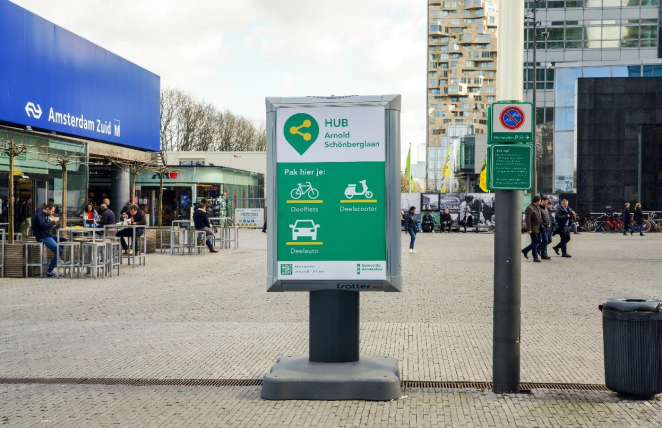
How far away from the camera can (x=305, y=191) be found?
256 inches

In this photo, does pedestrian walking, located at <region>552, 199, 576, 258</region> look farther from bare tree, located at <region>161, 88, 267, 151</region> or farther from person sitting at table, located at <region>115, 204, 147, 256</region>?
bare tree, located at <region>161, 88, 267, 151</region>

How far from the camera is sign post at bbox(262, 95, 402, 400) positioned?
6.44m

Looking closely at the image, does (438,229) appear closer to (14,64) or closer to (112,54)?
(112,54)

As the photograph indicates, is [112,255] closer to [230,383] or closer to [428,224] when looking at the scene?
[230,383]

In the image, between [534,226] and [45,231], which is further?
[534,226]

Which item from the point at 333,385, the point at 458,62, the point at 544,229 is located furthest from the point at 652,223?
the point at 458,62

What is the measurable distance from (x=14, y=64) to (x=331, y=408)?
20633 mm

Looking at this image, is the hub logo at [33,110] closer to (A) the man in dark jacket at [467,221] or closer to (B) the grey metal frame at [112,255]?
(B) the grey metal frame at [112,255]

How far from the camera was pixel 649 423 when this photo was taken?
18.4 ft

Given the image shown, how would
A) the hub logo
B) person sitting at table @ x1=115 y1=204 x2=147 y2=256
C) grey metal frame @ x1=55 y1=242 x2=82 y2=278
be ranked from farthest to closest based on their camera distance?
1. the hub logo
2. person sitting at table @ x1=115 y1=204 x2=147 y2=256
3. grey metal frame @ x1=55 y1=242 x2=82 y2=278

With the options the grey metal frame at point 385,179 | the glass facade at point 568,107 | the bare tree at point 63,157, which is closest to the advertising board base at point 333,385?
the grey metal frame at point 385,179

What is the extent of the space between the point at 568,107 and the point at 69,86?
36434 mm

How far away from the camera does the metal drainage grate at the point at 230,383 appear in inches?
263

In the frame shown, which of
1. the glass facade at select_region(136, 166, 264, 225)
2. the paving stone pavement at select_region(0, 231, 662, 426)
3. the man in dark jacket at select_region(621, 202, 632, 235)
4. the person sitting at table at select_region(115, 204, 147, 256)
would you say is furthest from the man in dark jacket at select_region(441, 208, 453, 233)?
the paving stone pavement at select_region(0, 231, 662, 426)
